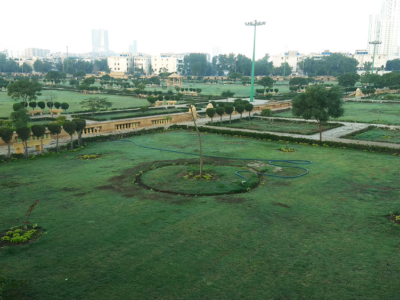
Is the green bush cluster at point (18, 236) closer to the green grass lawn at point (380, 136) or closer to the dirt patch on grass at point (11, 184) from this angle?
the dirt patch on grass at point (11, 184)

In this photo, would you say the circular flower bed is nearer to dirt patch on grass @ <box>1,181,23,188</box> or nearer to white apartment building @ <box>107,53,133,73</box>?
dirt patch on grass @ <box>1,181,23,188</box>

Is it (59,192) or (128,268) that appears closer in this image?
(128,268)

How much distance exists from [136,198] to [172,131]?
17102 millimetres

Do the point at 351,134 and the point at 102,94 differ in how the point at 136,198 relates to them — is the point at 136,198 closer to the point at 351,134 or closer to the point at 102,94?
the point at 351,134

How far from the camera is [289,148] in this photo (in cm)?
2373

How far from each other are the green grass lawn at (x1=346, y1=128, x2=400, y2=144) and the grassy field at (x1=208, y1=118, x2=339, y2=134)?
320cm

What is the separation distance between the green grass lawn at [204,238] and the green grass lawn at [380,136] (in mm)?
8846

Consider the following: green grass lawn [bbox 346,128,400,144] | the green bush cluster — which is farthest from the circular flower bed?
green grass lawn [bbox 346,128,400,144]

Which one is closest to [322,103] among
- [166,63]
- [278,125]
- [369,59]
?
[278,125]

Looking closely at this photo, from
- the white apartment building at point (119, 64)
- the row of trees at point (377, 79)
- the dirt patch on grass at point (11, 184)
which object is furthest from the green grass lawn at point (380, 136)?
the white apartment building at point (119, 64)

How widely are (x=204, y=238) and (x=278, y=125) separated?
24.5 m

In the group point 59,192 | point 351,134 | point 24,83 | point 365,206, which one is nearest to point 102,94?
point 24,83

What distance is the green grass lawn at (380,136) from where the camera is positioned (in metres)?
26.6

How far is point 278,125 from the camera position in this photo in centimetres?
3394
